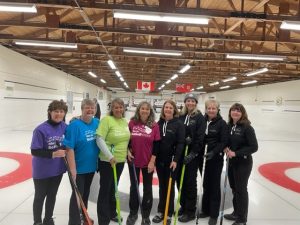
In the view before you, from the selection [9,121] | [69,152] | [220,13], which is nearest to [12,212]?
[69,152]

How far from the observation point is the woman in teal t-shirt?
9.39 ft

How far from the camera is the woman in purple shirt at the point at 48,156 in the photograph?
265 cm

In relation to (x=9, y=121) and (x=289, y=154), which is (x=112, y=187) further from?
(x=9, y=121)

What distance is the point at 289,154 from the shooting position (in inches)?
354

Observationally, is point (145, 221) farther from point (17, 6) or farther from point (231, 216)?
point (17, 6)

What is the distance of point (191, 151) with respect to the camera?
327 centimetres

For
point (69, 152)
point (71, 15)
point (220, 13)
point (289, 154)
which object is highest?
point (71, 15)

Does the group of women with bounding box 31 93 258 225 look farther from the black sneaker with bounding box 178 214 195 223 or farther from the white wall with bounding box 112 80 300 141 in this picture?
the white wall with bounding box 112 80 300 141

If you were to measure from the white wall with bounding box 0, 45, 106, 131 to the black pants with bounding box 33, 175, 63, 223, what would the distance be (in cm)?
960

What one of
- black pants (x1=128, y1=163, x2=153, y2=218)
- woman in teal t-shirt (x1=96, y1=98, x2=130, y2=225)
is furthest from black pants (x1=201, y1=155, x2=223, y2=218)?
woman in teal t-shirt (x1=96, y1=98, x2=130, y2=225)

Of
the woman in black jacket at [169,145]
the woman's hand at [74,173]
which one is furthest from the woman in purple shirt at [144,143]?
the woman's hand at [74,173]

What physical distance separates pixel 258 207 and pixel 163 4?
14.7 ft

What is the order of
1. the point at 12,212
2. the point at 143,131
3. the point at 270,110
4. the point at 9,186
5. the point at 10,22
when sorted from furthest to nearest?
the point at 270,110 < the point at 10,22 < the point at 9,186 < the point at 12,212 < the point at 143,131

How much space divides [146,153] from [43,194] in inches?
43.0
